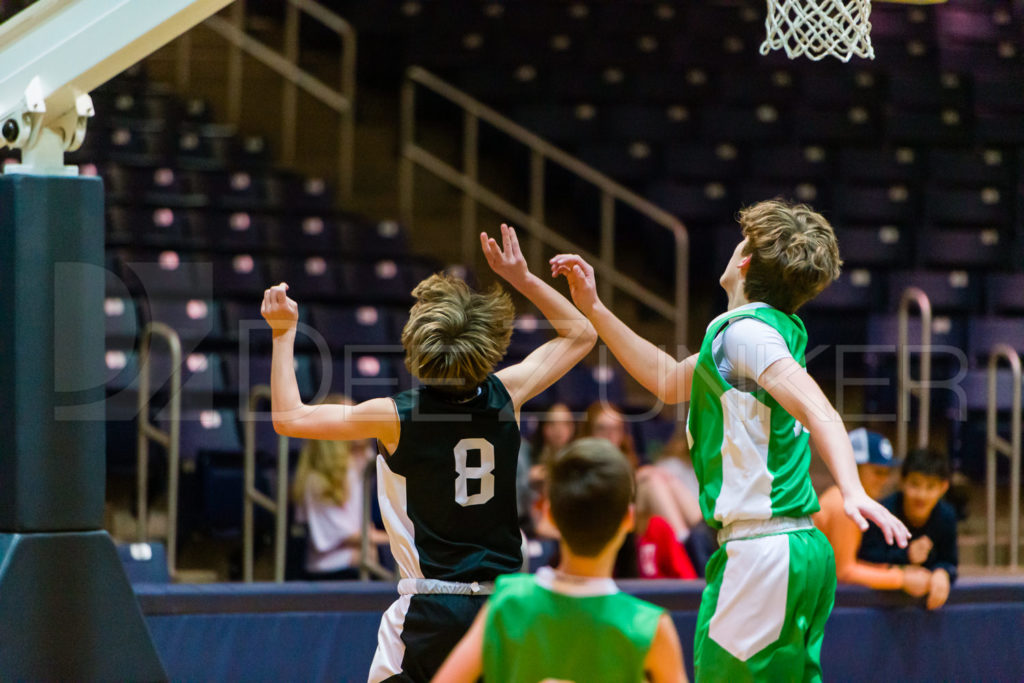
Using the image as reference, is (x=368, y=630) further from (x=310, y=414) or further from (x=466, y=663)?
(x=466, y=663)

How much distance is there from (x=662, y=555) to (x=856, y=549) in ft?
3.50

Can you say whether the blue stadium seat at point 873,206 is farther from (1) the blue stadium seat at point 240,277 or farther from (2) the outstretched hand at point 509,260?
(2) the outstretched hand at point 509,260

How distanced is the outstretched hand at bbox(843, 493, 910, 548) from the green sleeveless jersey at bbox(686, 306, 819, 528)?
482mm

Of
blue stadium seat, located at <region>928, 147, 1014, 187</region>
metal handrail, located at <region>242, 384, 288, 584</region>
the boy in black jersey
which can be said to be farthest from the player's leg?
blue stadium seat, located at <region>928, 147, 1014, 187</region>

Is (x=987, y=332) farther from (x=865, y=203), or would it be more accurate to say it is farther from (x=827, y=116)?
(x=827, y=116)

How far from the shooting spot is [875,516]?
2.75 meters

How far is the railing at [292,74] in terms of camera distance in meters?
10.9

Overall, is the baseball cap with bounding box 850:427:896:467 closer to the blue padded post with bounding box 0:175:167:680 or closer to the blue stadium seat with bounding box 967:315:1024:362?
the blue padded post with bounding box 0:175:167:680

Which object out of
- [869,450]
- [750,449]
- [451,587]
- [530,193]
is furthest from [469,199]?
[451,587]

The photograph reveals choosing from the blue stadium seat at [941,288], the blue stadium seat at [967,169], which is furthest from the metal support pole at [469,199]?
the blue stadium seat at [967,169]

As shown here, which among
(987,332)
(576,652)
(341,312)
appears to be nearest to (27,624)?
(576,652)

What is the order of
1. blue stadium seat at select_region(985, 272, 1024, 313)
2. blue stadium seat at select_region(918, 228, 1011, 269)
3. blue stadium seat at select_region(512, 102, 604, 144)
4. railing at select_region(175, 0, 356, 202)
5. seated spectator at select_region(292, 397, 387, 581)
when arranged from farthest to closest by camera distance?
railing at select_region(175, 0, 356, 202) < blue stadium seat at select_region(512, 102, 604, 144) < blue stadium seat at select_region(918, 228, 1011, 269) < blue stadium seat at select_region(985, 272, 1024, 313) < seated spectator at select_region(292, 397, 387, 581)

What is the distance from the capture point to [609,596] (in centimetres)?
Answer: 239

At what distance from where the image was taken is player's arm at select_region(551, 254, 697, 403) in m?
3.64
